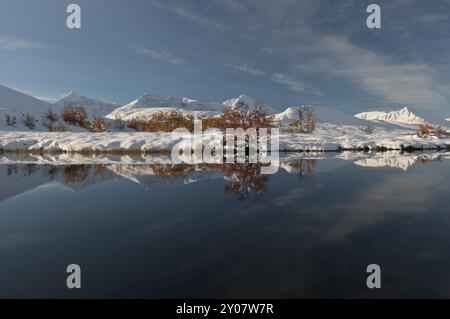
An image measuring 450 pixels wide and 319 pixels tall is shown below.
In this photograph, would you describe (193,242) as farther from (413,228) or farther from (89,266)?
(413,228)

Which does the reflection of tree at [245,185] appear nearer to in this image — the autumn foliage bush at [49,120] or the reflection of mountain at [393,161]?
the reflection of mountain at [393,161]

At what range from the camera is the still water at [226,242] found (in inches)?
217

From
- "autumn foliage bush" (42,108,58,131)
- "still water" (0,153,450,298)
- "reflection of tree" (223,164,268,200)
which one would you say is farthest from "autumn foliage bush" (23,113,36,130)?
"reflection of tree" (223,164,268,200)

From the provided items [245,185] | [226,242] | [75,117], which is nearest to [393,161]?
[245,185]

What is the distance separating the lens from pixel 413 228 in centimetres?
891

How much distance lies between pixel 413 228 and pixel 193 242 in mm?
6461

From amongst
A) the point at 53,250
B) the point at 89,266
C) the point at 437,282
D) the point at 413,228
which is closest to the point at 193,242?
the point at 89,266

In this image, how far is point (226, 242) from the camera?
780cm

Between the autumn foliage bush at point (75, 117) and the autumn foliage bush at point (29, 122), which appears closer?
the autumn foliage bush at point (29, 122)

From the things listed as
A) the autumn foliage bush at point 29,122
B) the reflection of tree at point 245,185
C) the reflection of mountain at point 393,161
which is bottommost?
the reflection of tree at point 245,185

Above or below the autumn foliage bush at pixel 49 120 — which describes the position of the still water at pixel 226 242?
below

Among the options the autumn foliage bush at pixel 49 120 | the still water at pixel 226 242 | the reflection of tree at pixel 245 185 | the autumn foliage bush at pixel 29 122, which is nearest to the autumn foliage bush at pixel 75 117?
the autumn foliage bush at pixel 49 120

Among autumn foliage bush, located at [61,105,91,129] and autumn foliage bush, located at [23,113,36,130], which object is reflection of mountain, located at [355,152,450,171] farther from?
autumn foliage bush, located at [23,113,36,130]

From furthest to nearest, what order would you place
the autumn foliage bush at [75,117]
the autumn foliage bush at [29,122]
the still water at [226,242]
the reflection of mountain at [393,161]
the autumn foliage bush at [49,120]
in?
the autumn foliage bush at [75,117] → the autumn foliage bush at [49,120] → the autumn foliage bush at [29,122] → the reflection of mountain at [393,161] → the still water at [226,242]
